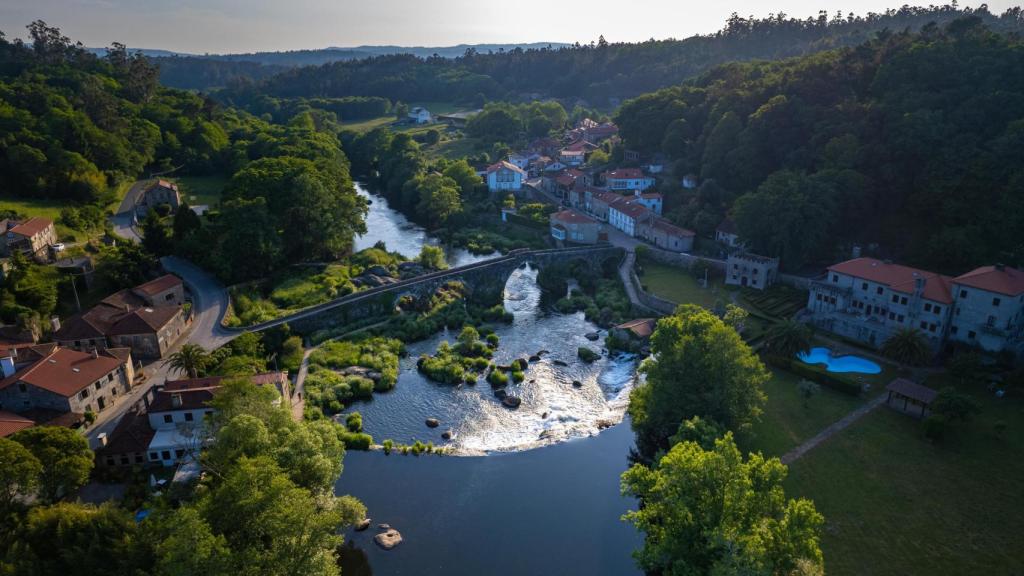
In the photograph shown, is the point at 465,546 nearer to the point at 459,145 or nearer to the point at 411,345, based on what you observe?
the point at 411,345

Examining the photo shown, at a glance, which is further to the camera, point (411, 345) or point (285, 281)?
point (285, 281)

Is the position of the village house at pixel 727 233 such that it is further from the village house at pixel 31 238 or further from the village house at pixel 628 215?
the village house at pixel 31 238

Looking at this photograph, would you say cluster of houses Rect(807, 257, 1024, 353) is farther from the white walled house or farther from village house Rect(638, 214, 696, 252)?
village house Rect(638, 214, 696, 252)

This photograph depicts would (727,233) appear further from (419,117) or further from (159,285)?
(419,117)

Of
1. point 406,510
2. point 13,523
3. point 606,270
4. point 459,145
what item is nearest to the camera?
point 13,523

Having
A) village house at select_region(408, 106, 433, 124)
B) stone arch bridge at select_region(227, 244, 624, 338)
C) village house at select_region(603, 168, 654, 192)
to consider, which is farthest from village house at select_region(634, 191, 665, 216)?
village house at select_region(408, 106, 433, 124)

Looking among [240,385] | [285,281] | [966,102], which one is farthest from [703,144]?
[240,385]

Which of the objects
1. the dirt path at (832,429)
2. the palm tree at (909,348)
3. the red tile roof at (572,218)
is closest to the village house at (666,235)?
the red tile roof at (572,218)
